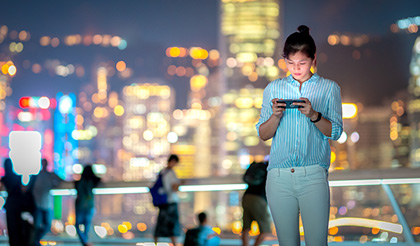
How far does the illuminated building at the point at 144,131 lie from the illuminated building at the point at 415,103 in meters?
68.6

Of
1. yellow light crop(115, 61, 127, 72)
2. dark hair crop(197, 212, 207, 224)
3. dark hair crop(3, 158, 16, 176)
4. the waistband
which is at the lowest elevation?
→ dark hair crop(197, 212, 207, 224)

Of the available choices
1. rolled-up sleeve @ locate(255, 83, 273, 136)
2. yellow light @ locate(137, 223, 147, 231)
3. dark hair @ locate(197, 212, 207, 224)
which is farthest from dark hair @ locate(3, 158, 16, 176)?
rolled-up sleeve @ locate(255, 83, 273, 136)

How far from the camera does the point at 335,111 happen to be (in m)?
2.12

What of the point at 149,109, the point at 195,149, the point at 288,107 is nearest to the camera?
the point at 288,107

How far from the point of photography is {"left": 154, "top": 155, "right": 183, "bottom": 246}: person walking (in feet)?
18.3

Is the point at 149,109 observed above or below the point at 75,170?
above

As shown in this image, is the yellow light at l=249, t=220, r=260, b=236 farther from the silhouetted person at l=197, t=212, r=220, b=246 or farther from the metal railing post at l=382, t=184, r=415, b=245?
the metal railing post at l=382, t=184, r=415, b=245

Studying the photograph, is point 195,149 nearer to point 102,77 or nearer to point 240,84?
point 240,84

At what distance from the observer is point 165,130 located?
170375 millimetres

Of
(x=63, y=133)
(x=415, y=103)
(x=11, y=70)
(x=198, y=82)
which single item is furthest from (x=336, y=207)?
(x=198, y=82)

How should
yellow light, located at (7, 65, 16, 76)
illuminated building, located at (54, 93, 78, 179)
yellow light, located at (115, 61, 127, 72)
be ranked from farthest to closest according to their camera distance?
yellow light, located at (115, 61, 127, 72), yellow light, located at (7, 65, 16, 76), illuminated building, located at (54, 93, 78, 179)

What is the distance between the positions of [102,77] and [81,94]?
28.7ft

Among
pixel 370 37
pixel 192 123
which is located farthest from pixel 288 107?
pixel 192 123

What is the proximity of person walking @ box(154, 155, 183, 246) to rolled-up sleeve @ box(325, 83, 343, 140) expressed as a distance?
11.6 ft
